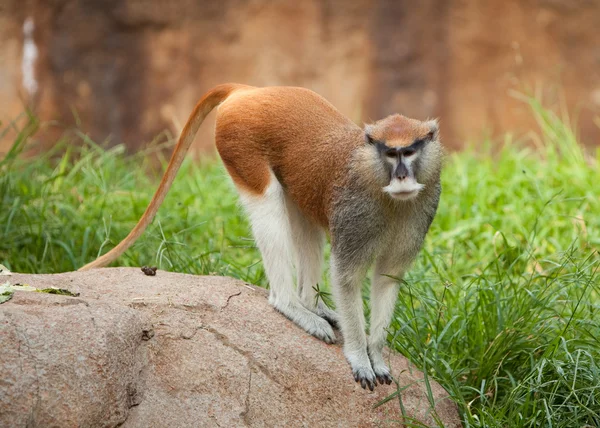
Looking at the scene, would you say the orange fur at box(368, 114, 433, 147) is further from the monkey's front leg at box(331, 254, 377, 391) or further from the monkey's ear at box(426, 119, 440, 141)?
the monkey's front leg at box(331, 254, 377, 391)

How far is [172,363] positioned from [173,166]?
1.14 metres

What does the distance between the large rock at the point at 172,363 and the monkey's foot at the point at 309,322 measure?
1.4 inches

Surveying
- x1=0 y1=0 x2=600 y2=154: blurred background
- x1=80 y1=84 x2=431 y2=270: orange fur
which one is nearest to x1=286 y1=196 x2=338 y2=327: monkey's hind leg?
x1=80 y1=84 x2=431 y2=270: orange fur

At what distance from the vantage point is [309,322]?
3.16 m

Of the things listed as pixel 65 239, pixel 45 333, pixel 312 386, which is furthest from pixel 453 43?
pixel 45 333

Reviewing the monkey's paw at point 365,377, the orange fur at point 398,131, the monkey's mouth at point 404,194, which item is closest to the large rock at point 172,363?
the monkey's paw at point 365,377

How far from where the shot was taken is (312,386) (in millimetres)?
2838

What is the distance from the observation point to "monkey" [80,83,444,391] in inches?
113

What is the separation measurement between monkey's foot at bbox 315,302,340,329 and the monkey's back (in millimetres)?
373

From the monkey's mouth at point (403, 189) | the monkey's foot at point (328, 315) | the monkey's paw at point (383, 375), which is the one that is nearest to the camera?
the monkey's mouth at point (403, 189)

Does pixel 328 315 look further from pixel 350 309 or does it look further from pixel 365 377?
pixel 365 377

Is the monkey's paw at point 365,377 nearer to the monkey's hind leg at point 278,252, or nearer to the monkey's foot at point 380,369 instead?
the monkey's foot at point 380,369

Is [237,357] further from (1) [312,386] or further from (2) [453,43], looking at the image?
(2) [453,43]

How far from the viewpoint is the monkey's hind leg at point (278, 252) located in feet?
10.4
